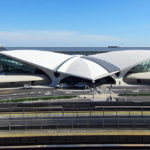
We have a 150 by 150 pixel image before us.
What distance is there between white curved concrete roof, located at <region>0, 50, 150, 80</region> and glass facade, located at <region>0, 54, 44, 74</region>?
1.31 metres

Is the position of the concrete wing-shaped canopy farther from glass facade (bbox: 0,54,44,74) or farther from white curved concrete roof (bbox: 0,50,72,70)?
glass facade (bbox: 0,54,44,74)

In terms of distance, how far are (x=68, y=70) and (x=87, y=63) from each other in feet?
16.0

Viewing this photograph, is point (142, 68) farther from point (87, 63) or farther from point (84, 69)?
point (84, 69)

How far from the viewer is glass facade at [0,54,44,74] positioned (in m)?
50.7

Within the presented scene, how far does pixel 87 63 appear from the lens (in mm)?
49812

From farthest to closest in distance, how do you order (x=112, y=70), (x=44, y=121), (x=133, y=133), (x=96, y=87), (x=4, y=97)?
(x=112, y=70), (x=96, y=87), (x=4, y=97), (x=44, y=121), (x=133, y=133)

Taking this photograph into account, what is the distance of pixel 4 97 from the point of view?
37406 mm

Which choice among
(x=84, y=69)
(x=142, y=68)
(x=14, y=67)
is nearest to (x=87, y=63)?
(x=84, y=69)

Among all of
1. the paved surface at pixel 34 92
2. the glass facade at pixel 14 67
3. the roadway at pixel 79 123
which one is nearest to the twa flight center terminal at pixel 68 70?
the glass facade at pixel 14 67

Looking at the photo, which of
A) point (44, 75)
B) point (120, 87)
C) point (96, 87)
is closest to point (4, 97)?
point (44, 75)

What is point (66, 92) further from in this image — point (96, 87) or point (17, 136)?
point (17, 136)

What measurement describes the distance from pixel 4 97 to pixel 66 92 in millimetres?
10945

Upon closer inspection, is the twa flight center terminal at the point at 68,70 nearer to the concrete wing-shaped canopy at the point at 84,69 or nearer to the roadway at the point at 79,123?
the concrete wing-shaped canopy at the point at 84,69

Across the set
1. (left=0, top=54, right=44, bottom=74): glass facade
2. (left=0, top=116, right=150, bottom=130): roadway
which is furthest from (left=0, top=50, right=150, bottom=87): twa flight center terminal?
A: (left=0, top=116, right=150, bottom=130): roadway
